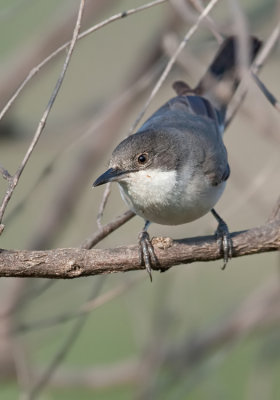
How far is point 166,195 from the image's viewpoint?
3.55 m

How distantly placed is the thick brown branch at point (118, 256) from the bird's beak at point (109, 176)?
1.61 ft

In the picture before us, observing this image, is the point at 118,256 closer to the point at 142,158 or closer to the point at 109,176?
the point at 109,176

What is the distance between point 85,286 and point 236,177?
4.38 feet

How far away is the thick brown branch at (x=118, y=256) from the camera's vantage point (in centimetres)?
269

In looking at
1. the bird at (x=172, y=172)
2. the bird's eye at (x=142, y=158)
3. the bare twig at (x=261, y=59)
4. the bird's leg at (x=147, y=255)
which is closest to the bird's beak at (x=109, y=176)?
the bird at (x=172, y=172)

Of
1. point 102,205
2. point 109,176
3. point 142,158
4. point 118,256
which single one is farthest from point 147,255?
point 142,158

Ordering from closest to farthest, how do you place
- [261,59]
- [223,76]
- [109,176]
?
[109,176]
[261,59]
[223,76]

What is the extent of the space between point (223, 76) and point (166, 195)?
1566mm

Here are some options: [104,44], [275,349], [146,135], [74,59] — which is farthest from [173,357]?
[74,59]

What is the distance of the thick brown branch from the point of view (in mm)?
2693

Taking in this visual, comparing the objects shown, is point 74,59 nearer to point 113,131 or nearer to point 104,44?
point 104,44

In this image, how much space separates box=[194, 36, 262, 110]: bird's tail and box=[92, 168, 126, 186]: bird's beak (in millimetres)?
1334

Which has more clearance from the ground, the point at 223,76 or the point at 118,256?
the point at 118,256

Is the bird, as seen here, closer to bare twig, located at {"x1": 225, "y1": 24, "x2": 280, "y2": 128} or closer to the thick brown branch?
the thick brown branch
